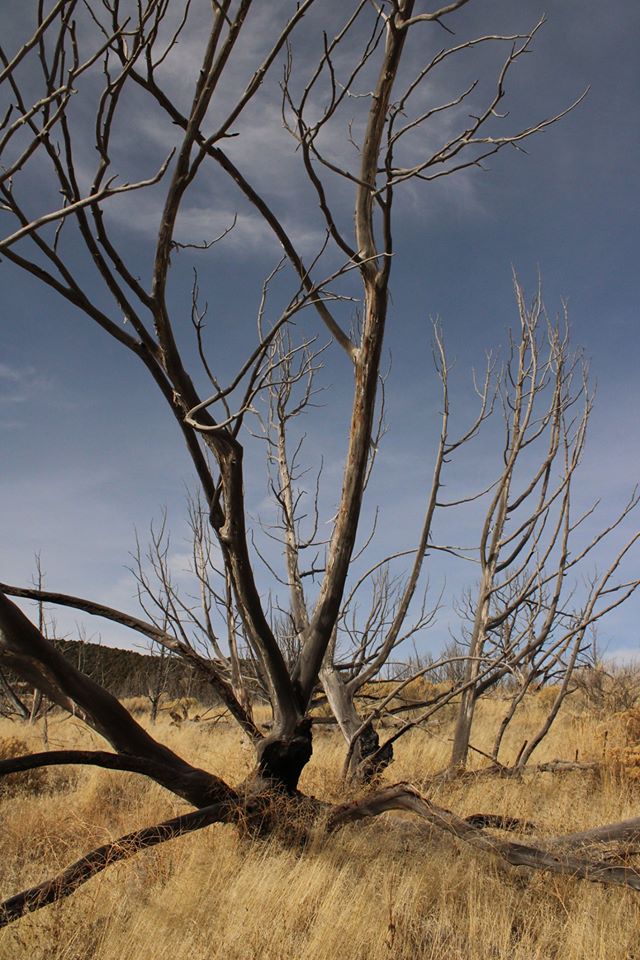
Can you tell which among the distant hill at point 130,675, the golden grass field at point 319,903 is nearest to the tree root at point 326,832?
Answer: the golden grass field at point 319,903

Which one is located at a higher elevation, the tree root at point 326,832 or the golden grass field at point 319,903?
the tree root at point 326,832

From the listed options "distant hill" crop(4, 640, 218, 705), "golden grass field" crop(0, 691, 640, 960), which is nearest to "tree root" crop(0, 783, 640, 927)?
"golden grass field" crop(0, 691, 640, 960)

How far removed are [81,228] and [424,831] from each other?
3646 mm

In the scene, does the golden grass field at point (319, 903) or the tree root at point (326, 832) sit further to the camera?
the tree root at point (326, 832)

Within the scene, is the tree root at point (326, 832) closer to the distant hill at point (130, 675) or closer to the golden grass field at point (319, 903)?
the golden grass field at point (319, 903)

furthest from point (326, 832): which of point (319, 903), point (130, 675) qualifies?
point (130, 675)

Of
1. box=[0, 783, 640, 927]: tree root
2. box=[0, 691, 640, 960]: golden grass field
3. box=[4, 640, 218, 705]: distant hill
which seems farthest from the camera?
box=[4, 640, 218, 705]: distant hill

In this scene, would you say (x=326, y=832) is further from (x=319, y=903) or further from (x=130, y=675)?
(x=130, y=675)

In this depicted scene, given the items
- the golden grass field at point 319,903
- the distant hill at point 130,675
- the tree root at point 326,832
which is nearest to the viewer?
the golden grass field at point 319,903

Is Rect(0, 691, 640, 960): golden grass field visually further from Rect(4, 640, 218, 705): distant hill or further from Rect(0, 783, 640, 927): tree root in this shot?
Rect(4, 640, 218, 705): distant hill

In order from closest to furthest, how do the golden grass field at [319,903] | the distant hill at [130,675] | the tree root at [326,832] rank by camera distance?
the golden grass field at [319,903], the tree root at [326,832], the distant hill at [130,675]

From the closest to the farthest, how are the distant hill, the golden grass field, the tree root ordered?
the golden grass field < the tree root < the distant hill

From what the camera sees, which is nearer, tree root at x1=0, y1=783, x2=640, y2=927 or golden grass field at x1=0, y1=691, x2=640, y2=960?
golden grass field at x1=0, y1=691, x2=640, y2=960

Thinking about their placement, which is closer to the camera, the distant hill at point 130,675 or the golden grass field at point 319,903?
the golden grass field at point 319,903
